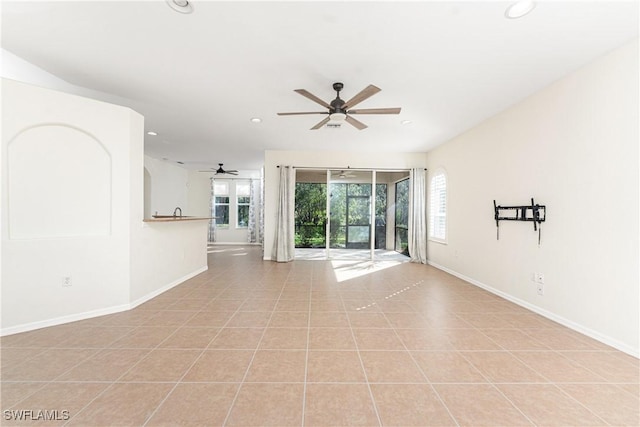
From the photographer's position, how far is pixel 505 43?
2.21m

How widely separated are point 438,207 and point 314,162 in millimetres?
2998

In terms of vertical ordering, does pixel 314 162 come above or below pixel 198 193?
above

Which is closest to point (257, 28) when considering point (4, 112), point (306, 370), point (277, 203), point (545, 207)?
point (4, 112)

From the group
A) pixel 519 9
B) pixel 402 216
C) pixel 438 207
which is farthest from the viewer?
pixel 402 216

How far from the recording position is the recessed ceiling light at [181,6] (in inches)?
71.7

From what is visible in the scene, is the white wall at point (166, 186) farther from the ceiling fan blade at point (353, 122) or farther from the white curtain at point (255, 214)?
the ceiling fan blade at point (353, 122)

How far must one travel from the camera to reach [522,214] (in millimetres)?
3273

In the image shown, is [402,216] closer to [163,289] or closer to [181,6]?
[163,289]

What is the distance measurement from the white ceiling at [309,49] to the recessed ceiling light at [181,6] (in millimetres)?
53

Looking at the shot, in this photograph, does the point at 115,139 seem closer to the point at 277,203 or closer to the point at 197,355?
the point at 197,355

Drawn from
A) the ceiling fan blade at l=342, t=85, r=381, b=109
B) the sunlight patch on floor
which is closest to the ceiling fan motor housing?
the ceiling fan blade at l=342, t=85, r=381, b=109

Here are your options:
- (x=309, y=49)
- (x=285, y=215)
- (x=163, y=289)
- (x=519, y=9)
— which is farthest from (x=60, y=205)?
(x=519, y=9)

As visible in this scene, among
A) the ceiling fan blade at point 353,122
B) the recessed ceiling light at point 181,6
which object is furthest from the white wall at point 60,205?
the ceiling fan blade at point 353,122

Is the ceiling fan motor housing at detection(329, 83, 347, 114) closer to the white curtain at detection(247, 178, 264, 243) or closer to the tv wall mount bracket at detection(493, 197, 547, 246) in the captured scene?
the tv wall mount bracket at detection(493, 197, 547, 246)
